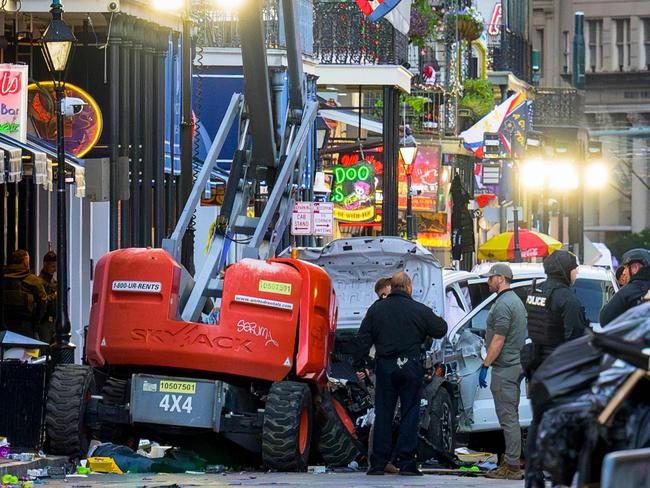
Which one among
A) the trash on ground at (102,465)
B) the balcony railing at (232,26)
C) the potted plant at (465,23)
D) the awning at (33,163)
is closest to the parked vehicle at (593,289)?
the awning at (33,163)

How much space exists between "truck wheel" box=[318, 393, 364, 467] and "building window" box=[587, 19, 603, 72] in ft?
290

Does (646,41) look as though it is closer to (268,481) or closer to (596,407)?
(268,481)

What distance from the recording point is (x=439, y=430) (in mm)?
18828

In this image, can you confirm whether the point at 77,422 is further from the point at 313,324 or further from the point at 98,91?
the point at 98,91

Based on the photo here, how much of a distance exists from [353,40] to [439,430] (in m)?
23.0

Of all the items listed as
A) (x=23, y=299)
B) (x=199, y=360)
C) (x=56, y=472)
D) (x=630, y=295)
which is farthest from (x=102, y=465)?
(x=23, y=299)

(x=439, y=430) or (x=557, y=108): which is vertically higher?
(x=557, y=108)

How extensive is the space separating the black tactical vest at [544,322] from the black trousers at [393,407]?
1585 millimetres

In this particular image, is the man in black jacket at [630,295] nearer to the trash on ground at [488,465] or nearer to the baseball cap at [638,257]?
the baseball cap at [638,257]

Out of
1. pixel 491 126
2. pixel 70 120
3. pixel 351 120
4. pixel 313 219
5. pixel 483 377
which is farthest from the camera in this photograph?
pixel 491 126

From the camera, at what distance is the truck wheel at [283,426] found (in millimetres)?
16656

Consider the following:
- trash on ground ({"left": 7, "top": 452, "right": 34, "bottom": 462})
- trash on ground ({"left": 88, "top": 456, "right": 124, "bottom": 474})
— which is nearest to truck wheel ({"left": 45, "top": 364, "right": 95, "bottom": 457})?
trash on ground ({"left": 88, "top": 456, "right": 124, "bottom": 474})

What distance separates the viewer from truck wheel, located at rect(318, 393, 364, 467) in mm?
17750

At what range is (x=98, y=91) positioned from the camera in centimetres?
2697
